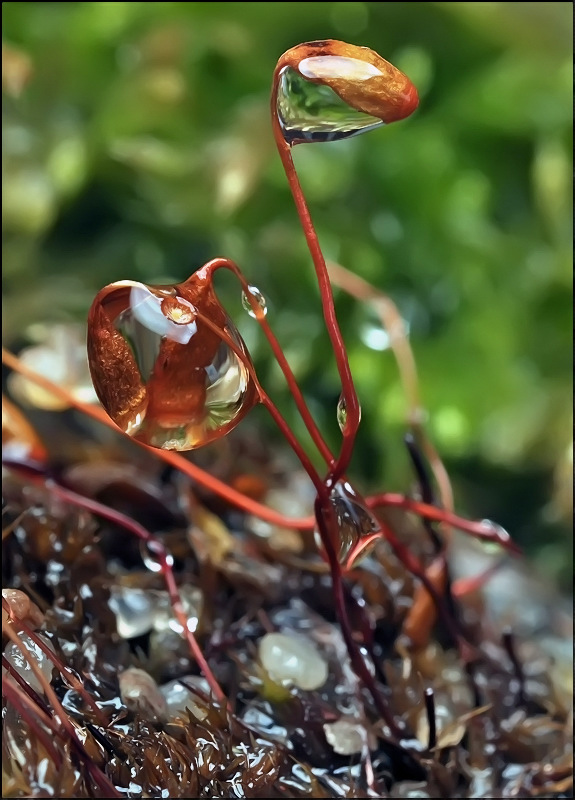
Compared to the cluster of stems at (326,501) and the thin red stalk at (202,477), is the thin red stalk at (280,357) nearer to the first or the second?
the cluster of stems at (326,501)

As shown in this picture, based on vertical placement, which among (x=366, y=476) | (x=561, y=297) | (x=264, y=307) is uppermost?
(x=264, y=307)

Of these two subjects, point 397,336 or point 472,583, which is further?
point 397,336


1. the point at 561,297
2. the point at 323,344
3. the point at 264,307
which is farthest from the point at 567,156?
the point at 264,307

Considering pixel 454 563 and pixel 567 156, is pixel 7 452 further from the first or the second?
pixel 567 156

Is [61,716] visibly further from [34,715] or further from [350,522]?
[350,522]

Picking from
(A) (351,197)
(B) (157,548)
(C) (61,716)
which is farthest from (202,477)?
(A) (351,197)

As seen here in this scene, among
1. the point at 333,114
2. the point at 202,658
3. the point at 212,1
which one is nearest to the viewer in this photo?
the point at 333,114

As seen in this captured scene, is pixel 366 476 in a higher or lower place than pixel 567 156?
lower
